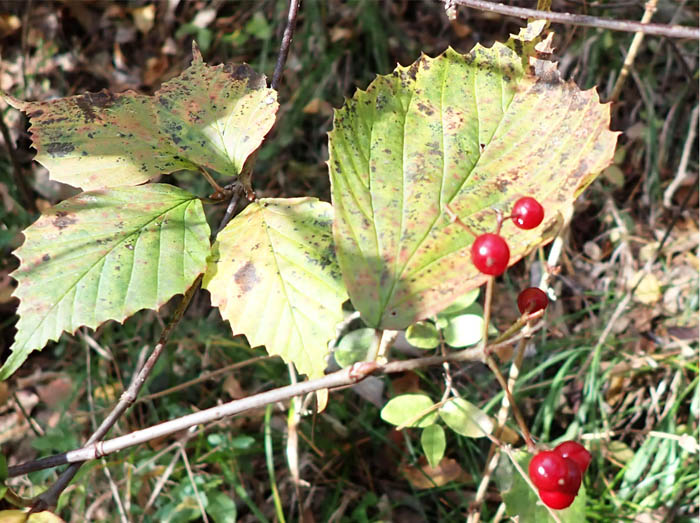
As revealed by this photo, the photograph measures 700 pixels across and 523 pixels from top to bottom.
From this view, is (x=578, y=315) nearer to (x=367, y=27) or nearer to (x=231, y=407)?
(x=367, y=27)

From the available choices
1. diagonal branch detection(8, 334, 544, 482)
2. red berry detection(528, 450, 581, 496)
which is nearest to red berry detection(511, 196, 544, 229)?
diagonal branch detection(8, 334, 544, 482)

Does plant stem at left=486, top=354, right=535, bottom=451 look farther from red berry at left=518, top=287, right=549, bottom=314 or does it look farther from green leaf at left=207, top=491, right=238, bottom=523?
green leaf at left=207, top=491, right=238, bottom=523

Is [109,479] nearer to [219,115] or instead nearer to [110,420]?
[110,420]

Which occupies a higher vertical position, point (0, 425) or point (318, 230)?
point (318, 230)

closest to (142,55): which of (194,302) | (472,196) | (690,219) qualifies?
(194,302)

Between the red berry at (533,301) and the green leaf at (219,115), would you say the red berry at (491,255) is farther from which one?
the green leaf at (219,115)

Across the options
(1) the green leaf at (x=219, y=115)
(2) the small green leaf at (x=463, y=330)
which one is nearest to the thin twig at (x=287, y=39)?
(1) the green leaf at (x=219, y=115)

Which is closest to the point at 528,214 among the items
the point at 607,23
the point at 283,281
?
the point at 607,23

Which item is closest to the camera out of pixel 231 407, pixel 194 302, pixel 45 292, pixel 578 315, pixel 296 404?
pixel 231 407
